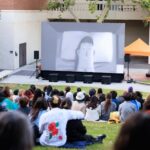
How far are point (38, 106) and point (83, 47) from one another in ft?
70.3

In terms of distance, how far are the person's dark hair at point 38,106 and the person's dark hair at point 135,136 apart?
6834 mm

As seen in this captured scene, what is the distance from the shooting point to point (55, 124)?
9.00m

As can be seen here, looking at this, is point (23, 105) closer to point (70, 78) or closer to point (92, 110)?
point (92, 110)

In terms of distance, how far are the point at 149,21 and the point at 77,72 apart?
11.2m

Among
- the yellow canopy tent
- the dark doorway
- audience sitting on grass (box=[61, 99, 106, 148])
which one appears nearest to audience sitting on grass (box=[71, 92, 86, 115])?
audience sitting on grass (box=[61, 99, 106, 148])

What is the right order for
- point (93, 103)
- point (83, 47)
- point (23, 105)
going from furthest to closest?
point (83, 47) < point (93, 103) < point (23, 105)

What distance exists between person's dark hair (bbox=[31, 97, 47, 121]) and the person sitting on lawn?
180 millimetres

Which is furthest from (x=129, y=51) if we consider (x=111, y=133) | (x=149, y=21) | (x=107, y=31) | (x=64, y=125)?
(x=64, y=125)

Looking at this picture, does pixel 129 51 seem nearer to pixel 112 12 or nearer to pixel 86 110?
pixel 112 12

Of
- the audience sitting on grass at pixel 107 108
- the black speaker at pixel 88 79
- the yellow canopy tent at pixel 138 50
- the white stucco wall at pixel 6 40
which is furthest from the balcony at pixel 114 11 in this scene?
the audience sitting on grass at pixel 107 108

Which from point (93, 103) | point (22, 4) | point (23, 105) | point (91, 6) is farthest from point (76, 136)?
point (22, 4)

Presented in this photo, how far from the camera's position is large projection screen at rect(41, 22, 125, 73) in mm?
30109

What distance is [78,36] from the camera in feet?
99.9

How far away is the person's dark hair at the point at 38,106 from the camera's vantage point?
9172 mm
